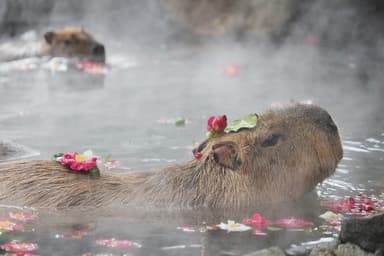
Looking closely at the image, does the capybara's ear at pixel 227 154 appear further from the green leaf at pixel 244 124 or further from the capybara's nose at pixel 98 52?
the capybara's nose at pixel 98 52

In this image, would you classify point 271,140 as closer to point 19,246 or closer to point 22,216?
point 22,216

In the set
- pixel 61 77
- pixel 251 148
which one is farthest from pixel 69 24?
pixel 251 148

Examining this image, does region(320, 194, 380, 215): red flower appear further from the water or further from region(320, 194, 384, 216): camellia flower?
the water

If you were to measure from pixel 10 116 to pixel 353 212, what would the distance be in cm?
501

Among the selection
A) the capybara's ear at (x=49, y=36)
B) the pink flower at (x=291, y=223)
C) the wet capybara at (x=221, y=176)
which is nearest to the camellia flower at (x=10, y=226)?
the wet capybara at (x=221, y=176)

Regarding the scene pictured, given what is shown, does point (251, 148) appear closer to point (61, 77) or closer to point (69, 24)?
point (61, 77)

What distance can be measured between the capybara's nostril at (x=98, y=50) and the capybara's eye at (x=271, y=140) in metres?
8.64

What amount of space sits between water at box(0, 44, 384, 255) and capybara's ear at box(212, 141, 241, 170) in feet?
1.28

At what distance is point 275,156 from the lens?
6.20m

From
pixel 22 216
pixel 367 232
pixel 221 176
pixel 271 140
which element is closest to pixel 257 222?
pixel 221 176

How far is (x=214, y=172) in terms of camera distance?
614 cm

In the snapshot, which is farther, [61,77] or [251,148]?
[61,77]

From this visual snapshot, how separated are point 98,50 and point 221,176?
28.7 ft

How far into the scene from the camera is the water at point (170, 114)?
5738 mm
